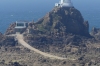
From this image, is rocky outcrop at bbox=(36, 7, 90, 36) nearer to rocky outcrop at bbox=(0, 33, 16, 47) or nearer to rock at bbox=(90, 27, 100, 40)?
rock at bbox=(90, 27, 100, 40)

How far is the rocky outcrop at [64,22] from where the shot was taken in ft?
434

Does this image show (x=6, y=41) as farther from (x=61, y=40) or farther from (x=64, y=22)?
→ (x=64, y=22)

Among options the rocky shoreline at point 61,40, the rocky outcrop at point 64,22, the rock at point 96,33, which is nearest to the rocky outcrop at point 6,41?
the rocky shoreline at point 61,40

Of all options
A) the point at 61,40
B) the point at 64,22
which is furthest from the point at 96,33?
the point at 61,40

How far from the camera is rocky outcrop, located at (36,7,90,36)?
13238 cm

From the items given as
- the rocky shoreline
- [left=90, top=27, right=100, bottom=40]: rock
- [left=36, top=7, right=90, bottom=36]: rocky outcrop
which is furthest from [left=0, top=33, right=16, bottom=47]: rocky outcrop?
[left=90, top=27, right=100, bottom=40]: rock

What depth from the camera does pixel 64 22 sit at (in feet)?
443

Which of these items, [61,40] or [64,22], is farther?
[64,22]

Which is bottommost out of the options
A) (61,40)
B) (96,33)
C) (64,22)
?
(61,40)

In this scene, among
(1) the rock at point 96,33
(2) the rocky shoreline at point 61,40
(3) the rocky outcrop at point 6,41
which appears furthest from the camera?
(1) the rock at point 96,33

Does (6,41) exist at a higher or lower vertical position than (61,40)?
higher

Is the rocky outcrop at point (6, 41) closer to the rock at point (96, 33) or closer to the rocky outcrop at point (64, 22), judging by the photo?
the rocky outcrop at point (64, 22)

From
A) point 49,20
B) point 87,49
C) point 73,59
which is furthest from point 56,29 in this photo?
point 73,59

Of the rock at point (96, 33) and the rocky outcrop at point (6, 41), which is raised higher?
the rock at point (96, 33)
